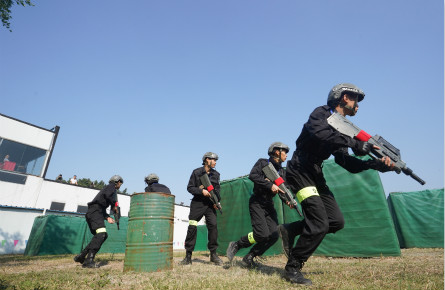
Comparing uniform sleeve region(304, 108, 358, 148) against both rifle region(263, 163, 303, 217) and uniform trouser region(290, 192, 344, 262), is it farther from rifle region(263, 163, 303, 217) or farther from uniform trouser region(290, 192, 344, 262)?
rifle region(263, 163, 303, 217)

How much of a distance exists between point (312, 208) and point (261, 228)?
188 cm

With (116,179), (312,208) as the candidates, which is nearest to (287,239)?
(312,208)

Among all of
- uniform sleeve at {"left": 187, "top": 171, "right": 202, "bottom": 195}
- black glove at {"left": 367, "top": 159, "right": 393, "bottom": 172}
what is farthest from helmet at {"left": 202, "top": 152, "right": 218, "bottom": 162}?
black glove at {"left": 367, "top": 159, "right": 393, "bottom": 172}

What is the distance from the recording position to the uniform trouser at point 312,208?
9.82 ft

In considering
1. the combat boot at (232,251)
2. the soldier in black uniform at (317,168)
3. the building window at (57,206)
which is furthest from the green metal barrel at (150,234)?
the building window at (57,206)

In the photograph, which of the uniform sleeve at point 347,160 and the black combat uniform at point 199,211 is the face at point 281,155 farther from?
the black combat uniform at point 199,211

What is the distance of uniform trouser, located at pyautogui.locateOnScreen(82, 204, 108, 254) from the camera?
225 inches

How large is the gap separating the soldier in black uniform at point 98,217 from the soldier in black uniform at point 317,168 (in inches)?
170

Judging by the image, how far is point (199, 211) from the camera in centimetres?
596

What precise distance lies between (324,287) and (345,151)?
6.14ft

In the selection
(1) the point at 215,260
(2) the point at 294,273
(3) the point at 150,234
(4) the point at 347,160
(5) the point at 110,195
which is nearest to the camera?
(2) the point at 294,273

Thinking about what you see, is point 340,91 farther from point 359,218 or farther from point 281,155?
point 359,218

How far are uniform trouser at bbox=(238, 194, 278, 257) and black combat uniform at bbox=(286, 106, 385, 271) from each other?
1614 millimetres

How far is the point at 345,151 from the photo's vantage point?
3684mm
